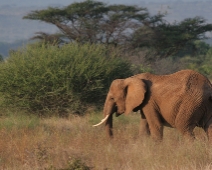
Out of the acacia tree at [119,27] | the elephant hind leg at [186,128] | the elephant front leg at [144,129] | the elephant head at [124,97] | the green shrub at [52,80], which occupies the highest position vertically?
the elephant head at [124,97]

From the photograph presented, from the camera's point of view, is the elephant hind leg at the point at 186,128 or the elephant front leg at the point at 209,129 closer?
the elephant front leg at the point at 209,129

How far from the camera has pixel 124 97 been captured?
1140 centimetres

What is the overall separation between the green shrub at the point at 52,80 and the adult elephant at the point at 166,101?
4886 mm

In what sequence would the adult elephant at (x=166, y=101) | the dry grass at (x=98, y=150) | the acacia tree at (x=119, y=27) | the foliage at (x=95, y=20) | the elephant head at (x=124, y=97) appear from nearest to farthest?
the dry grass at (x=98, y=150), the adult elephant at (x=166, y=101), the elephant head at (x=124, y=97), the foliage at (x=95, y=20), the acacia tree at (x=119, y=27)

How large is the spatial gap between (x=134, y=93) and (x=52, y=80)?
5.43 meters

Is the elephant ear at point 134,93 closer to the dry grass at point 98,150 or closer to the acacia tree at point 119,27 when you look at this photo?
the dry grass at point 98,150

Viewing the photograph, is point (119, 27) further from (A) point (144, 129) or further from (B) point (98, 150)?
(B) point (98, 150)

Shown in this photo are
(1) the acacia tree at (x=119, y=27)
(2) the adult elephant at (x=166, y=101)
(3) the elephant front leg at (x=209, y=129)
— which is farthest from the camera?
(1) the acacia tree at (x=119, y=27)

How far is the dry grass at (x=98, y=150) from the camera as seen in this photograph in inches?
345

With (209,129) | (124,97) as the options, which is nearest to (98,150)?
(124,97)

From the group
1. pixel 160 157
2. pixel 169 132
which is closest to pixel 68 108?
pixel 169 132

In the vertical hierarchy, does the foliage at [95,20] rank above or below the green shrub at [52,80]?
below

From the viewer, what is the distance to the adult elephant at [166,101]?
10.6 metres

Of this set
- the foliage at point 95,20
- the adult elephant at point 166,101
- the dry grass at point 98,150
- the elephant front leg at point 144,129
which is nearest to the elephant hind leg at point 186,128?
the adult elephant at point 166,101
